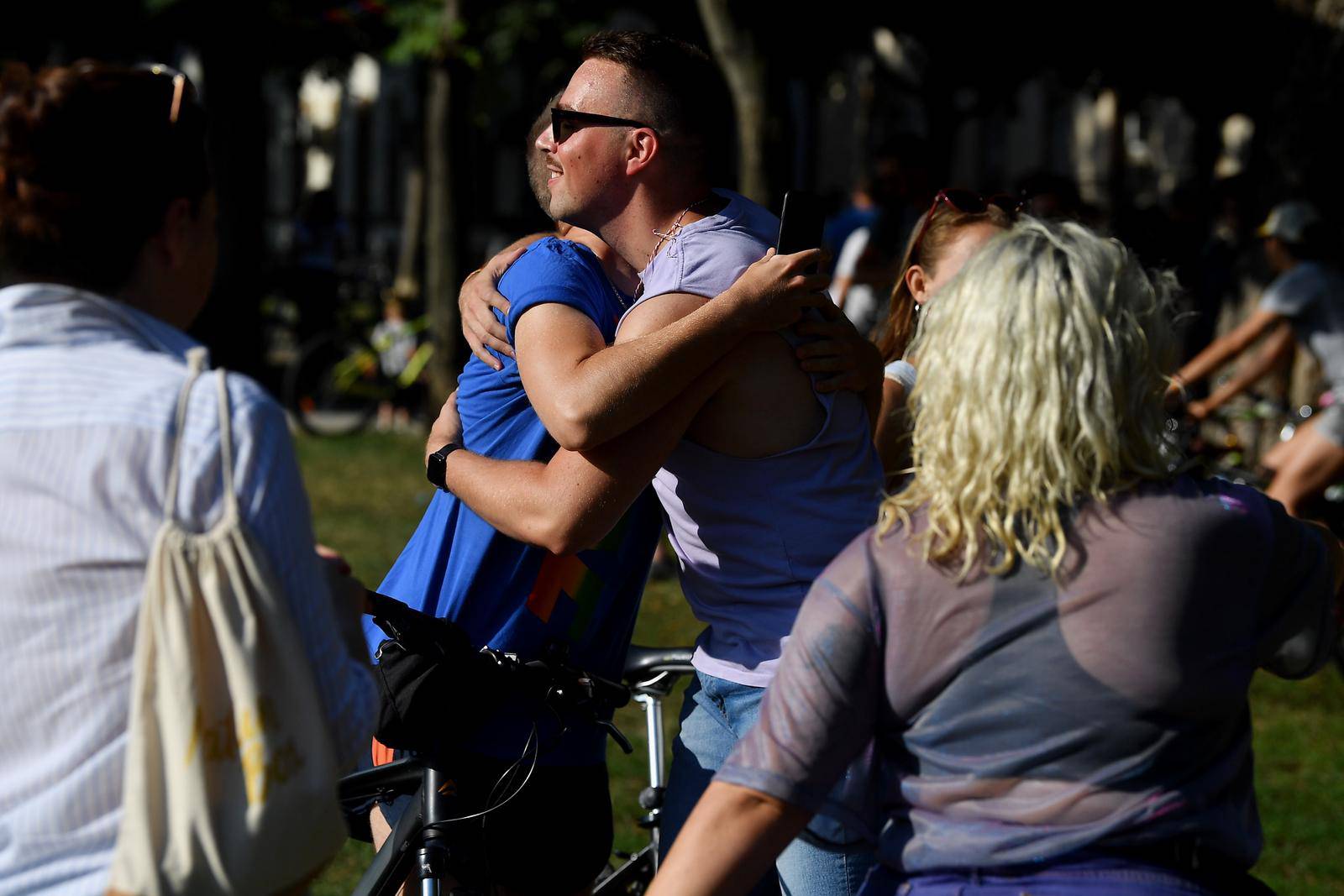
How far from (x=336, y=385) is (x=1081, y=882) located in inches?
492

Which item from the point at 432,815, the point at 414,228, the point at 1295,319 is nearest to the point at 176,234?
the point at 432,815

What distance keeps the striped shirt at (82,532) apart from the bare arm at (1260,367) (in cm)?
645

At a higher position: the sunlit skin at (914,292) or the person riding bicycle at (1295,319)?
the sunlit skin at (914,292)

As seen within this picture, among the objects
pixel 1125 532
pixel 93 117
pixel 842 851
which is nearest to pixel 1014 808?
pixel 1125 532

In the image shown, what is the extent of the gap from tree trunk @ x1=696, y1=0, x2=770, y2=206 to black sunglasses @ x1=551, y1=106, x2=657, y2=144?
717 centimetres

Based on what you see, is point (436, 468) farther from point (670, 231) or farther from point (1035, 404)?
point (1035, 404)

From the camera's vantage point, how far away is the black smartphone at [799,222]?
8.05 feet

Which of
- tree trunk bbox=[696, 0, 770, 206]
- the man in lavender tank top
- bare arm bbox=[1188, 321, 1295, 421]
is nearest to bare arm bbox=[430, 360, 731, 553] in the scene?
the man in lavender tank top

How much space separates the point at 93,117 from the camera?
182 cm

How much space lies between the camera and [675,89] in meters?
2.64

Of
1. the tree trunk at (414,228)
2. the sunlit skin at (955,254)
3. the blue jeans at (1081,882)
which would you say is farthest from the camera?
the tree trunk at (414,228)

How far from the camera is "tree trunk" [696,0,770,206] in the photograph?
9.85 meters

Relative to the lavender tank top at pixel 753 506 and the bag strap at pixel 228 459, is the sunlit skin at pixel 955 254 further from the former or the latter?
the bag strap at pixel 228 459

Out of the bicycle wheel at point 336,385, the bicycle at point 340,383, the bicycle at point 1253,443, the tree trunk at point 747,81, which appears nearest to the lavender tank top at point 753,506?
the bicycle at point 1253,443
